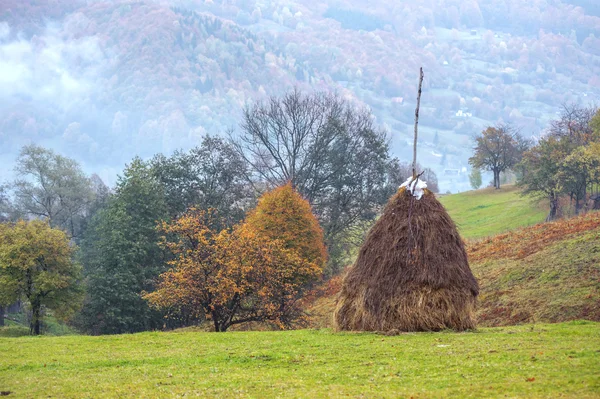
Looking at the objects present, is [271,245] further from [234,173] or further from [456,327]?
[234,173]

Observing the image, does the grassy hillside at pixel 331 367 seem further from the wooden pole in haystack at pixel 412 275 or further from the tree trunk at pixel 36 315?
the tree trunk at pixel 36 315

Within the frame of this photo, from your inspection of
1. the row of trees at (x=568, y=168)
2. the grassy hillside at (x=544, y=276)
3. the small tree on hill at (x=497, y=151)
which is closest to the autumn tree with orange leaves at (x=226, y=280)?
the grassy hillside at (x=544, y=276)

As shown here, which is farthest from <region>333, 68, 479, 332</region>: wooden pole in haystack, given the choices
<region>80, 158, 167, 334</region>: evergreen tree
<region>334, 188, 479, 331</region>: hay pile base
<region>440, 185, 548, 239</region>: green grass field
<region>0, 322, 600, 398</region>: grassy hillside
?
<region>440, 185, 548, 239</region>: green grass field

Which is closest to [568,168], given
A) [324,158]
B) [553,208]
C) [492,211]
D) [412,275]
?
[553,208]

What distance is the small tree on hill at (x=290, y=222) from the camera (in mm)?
49969

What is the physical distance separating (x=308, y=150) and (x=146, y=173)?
1937cm

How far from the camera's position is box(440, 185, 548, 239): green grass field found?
3019 inches

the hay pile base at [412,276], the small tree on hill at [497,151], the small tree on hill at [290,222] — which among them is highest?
the small tree on hill at [497,151]

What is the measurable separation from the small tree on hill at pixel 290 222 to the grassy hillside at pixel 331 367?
24.6 metres

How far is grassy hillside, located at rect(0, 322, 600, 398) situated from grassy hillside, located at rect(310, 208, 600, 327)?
4877 mm

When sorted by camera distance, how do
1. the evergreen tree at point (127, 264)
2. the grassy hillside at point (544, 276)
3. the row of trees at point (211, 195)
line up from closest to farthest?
the grassy hillside at point (544, 276) → the evergreen tree at point (127, 264) → the row of trees at point (211, 195)

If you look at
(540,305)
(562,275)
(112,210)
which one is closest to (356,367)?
(540,305)

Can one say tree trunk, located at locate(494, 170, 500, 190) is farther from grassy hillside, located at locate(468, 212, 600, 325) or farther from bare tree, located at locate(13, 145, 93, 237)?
bare tree, located at locate(13, 145, 93, 237)

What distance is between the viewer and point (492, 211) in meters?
91.9
